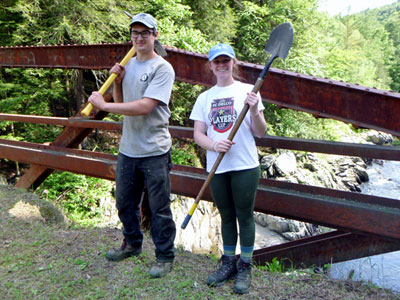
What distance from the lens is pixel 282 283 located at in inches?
113

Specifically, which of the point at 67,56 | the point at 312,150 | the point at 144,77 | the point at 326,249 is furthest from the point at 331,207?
the point at 67,56

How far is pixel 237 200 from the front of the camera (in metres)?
2.58

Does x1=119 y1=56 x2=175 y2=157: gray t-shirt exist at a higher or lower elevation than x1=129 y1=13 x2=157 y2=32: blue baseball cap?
lower

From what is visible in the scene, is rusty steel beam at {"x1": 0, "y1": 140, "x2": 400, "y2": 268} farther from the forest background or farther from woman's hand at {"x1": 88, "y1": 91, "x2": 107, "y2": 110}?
the forest background

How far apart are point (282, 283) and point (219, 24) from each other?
13755mm

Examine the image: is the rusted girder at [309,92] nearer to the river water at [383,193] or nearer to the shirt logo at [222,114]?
the shirt logo at [222,114]

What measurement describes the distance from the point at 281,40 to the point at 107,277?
92.6 inches

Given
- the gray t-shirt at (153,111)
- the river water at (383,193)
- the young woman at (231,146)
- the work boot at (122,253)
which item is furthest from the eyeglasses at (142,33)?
the river water at (383,193)

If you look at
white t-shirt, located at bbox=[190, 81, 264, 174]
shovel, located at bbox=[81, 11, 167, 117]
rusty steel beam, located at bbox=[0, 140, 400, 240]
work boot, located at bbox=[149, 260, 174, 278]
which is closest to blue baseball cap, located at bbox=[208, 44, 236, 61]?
white t-shirt, located at bbox=[190, 81, 264, 174]

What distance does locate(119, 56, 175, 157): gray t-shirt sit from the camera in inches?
105

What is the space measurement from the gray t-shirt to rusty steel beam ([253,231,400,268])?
5.64 ft

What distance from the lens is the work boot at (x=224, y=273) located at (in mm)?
2740

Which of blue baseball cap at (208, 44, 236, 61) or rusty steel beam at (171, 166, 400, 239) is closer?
blue baseball cap at (208, 44, 236, 61)

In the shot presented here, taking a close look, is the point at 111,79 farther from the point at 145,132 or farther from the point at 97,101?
the point at 145,132
